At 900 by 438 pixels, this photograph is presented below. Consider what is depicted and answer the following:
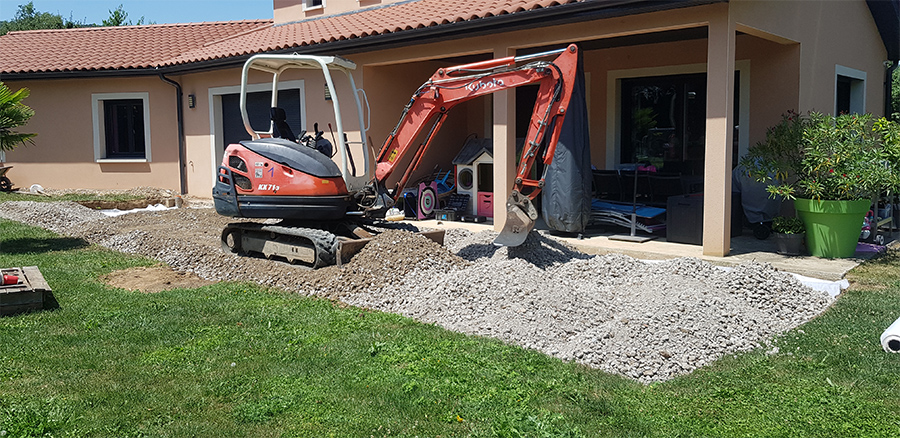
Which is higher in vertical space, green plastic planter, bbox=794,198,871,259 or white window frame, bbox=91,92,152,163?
white window frame, bbox=91,92,152,163

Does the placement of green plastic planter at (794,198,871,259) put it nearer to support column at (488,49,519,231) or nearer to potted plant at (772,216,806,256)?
potted plant at (772,216,806,256)

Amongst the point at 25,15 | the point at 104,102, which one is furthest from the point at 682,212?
the point at 25,15

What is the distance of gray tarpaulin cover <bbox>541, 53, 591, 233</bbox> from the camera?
9.52 metres

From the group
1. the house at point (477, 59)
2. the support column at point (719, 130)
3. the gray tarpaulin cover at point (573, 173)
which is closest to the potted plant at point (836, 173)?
the support column at point (719, 130)

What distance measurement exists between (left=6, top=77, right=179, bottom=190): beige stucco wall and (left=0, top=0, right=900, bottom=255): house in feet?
0.10

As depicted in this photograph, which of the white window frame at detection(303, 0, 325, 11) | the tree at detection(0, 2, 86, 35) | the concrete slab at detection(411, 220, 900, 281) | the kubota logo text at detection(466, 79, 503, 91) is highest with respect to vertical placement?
the tree at detection(0, 2, 86, 35)

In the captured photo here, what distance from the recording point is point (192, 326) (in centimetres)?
576

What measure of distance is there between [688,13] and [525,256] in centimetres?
340

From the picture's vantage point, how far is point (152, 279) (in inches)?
307

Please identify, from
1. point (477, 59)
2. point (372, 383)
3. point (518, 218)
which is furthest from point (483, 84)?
point (477, 59)

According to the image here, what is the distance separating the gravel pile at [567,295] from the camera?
17.0 ft

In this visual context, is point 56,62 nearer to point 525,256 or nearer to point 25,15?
point 525,256

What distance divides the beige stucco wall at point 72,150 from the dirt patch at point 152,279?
8.71 m

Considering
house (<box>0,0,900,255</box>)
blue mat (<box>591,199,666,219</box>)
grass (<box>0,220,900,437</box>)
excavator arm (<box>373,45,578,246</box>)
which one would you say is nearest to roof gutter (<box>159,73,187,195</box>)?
house (<box>0,0,900,255</box>)
